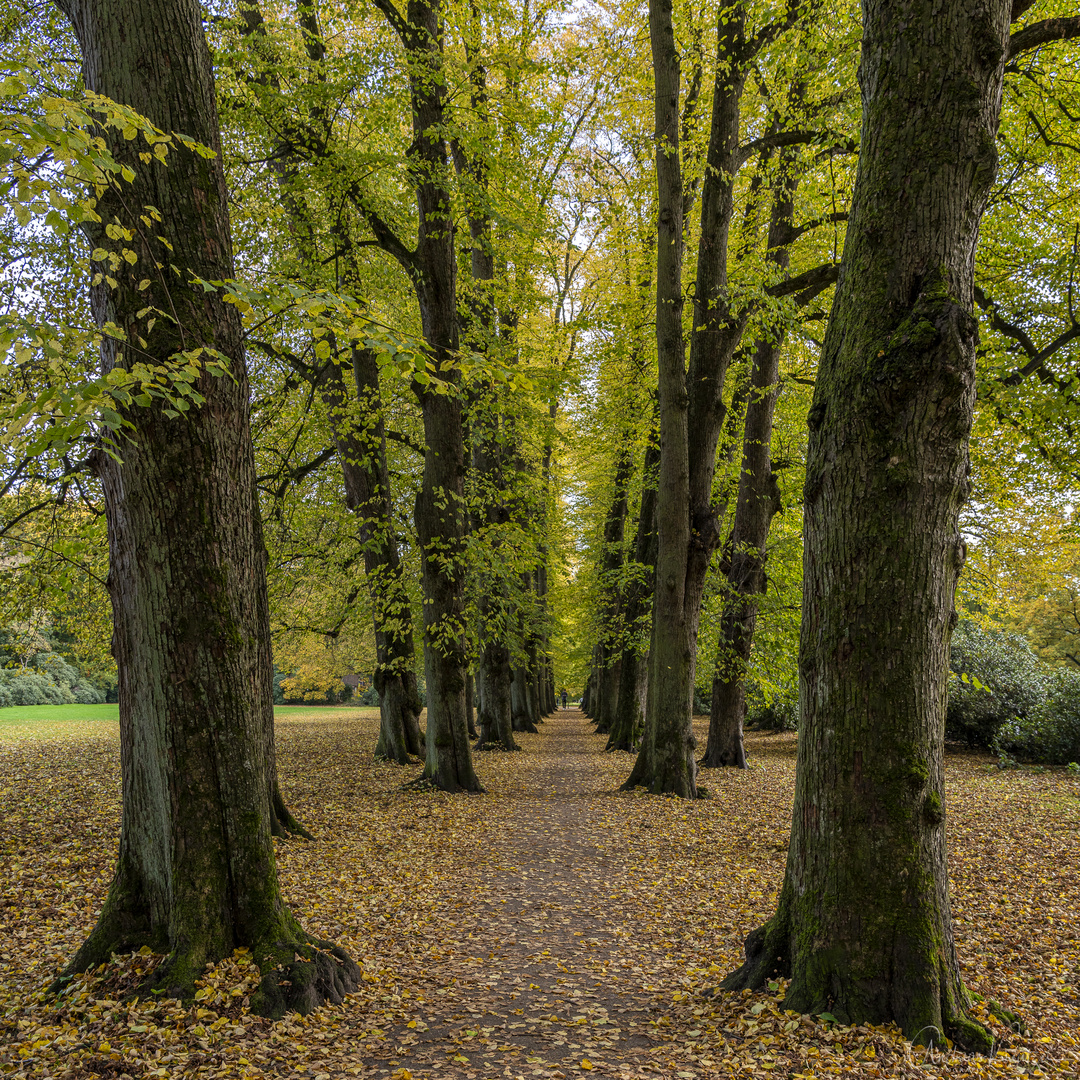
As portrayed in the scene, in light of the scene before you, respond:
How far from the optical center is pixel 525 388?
3521mm

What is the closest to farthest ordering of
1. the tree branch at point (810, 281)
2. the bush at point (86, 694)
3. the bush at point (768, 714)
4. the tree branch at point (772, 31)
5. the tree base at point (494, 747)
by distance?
1. the tree branch at point (772, 31)
2. the tree branch at point (810, 281)
3. the tree base at point (494, 747)
4. the bush at point (768, 714)
5. the bush at point (86, 694)

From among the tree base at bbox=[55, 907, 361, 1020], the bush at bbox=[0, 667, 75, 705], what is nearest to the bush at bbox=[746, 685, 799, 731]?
the tree base at bbox=[55, 907, 361, 1020]

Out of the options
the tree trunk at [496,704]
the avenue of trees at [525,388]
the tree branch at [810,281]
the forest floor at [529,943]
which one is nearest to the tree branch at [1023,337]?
the avenue of trees at [525,388]

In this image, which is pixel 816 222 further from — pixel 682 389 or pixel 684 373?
pixel 682 389

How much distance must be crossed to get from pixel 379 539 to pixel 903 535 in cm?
871

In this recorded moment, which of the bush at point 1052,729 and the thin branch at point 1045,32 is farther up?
the thin branch at point 1045,32

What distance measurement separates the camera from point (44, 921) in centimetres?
505

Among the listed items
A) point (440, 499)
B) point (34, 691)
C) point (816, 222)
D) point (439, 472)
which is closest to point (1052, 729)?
point (816, 222)

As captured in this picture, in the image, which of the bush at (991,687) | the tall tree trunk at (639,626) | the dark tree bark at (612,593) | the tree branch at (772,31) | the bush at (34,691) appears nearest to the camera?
the tree branch at (772,31)

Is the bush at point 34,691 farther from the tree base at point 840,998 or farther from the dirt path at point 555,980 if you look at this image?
the tree base at point 840,998

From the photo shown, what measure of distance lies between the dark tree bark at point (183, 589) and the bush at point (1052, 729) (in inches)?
575

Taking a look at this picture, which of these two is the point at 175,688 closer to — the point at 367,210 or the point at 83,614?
the point at 367,210

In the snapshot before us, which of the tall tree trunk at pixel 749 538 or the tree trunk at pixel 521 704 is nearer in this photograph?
the tall tree trunk at pixel 749 538

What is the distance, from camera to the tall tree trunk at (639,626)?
15273mm
